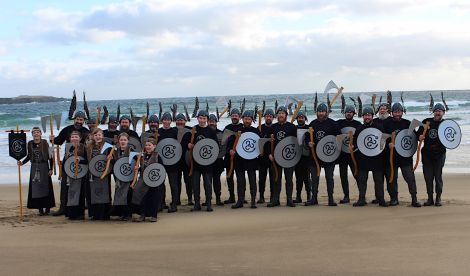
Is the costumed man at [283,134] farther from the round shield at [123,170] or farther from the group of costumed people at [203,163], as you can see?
the round shield at [123,170]

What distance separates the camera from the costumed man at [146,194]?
337 inches

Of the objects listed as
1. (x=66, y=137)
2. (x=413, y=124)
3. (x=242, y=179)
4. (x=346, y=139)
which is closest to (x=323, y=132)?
(x=346, y=139)

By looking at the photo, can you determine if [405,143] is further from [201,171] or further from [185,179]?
[185,179]

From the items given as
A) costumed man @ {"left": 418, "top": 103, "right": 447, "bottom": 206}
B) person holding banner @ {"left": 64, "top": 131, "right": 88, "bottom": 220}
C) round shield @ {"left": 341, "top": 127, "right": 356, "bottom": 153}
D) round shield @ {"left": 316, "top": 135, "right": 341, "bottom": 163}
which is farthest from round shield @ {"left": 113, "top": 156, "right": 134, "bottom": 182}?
costumed man @ {"left": 418, "top": 103, "right": 447, "bottom": 206}

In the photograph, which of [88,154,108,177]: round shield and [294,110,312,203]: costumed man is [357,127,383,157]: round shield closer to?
[294,110,312,203]: costumed man

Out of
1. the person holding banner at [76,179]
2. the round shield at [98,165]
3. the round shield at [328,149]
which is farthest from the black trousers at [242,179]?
the person holding banner at [76,179]

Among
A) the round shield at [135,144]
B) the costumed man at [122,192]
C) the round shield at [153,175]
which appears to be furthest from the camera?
the round shield at [135,144]

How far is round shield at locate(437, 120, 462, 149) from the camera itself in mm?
9094

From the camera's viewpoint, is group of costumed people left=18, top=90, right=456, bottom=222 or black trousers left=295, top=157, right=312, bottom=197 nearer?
group of costumed people left=18, top=90, right=456, bottom=222

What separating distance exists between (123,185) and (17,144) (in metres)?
2.18

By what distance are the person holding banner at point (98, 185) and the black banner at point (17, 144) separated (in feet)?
4.41

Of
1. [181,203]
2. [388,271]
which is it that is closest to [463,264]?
[388,271]

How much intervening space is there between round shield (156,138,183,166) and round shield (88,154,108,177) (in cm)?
112

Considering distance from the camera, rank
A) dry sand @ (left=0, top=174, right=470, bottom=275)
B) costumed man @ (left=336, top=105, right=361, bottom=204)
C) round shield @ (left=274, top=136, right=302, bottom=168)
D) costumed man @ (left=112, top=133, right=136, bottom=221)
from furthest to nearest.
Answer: costumed man @ (left=336, top=105, right=361, bottom=204), round shield @ (left=274, top=136, right=302, bottom=168), costumed man @ (left=112, top=133, right=136, bottom=221), dry sand @ (left=0, top=174, right=470, bottom=275)
